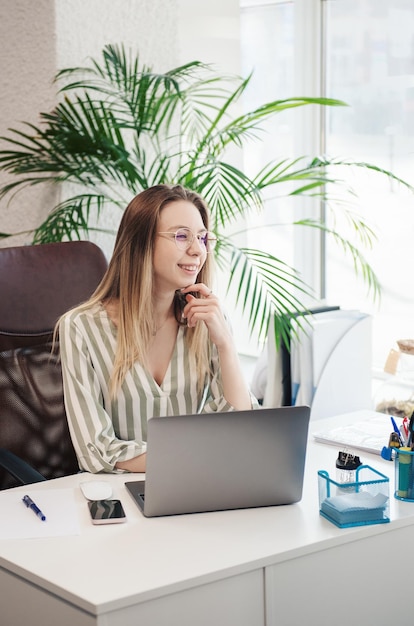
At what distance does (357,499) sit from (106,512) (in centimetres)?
46

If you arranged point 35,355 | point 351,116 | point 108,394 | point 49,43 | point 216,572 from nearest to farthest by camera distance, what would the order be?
point 216,572 → point 108,394 → point 35,355 → point 49,43 → point 351,116

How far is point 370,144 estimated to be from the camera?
3.59 m

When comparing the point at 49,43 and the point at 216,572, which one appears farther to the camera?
the point at 49,43

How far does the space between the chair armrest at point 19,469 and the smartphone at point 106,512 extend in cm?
40

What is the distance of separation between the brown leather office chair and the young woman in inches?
13.5

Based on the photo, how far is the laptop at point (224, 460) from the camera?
1.59 meters

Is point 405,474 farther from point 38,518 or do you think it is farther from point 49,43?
point 49,43

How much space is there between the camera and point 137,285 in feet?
6.80

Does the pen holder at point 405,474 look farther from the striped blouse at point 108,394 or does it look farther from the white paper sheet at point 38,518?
the white paper sheet at point 38,518


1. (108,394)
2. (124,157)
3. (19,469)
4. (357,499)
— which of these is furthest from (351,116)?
(357,499)

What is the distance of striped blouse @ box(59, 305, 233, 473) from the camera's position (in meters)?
1.92

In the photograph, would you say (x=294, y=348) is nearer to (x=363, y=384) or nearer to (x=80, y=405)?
(x=363, y=384)

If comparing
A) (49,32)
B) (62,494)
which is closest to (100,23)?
(49,32)

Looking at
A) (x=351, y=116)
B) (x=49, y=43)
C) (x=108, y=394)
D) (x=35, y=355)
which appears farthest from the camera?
(x=351, y=116)
